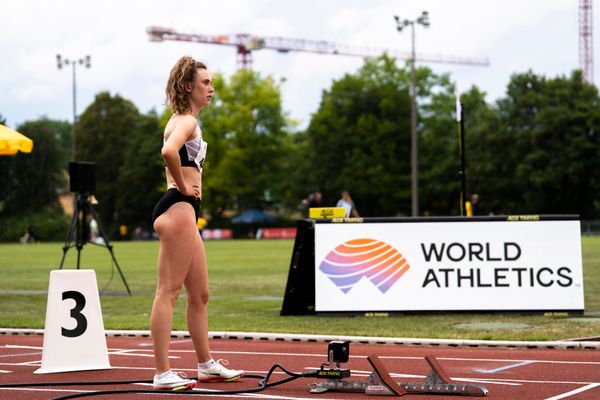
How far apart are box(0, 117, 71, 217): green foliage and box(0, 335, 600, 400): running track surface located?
99511 millimetres

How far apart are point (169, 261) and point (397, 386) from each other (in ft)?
6.09

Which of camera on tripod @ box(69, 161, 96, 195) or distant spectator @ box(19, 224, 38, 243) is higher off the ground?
camera on tripod @ box(69, 161, 96, 195)

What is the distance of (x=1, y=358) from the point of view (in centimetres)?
1025

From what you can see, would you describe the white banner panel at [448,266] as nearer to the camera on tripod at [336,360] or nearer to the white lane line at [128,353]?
the white lane line at [128,353]

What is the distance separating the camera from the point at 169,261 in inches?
299

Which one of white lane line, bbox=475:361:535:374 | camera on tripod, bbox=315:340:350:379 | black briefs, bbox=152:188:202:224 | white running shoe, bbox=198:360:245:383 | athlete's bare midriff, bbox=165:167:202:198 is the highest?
athlete's bare midriff, bbox=165:167:202:198

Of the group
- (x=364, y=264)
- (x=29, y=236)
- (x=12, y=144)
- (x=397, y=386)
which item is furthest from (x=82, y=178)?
(x=29, y=236)

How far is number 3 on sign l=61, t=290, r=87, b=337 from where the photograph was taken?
9273 mm

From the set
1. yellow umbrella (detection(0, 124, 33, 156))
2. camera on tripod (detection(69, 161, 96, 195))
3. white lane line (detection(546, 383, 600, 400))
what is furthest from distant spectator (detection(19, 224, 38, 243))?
white lane line (detection(546, 383, 600, 400))

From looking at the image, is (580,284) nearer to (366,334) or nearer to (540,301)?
(540,301)

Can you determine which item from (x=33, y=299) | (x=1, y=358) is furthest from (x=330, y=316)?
(x=33, y=299)

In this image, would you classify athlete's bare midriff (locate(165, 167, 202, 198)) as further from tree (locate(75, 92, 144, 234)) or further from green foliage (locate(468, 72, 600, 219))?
tree (locate(75, 92, 144, 234))

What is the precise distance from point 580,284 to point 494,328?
2.14 meters

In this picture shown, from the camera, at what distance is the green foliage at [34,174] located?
10844cm
